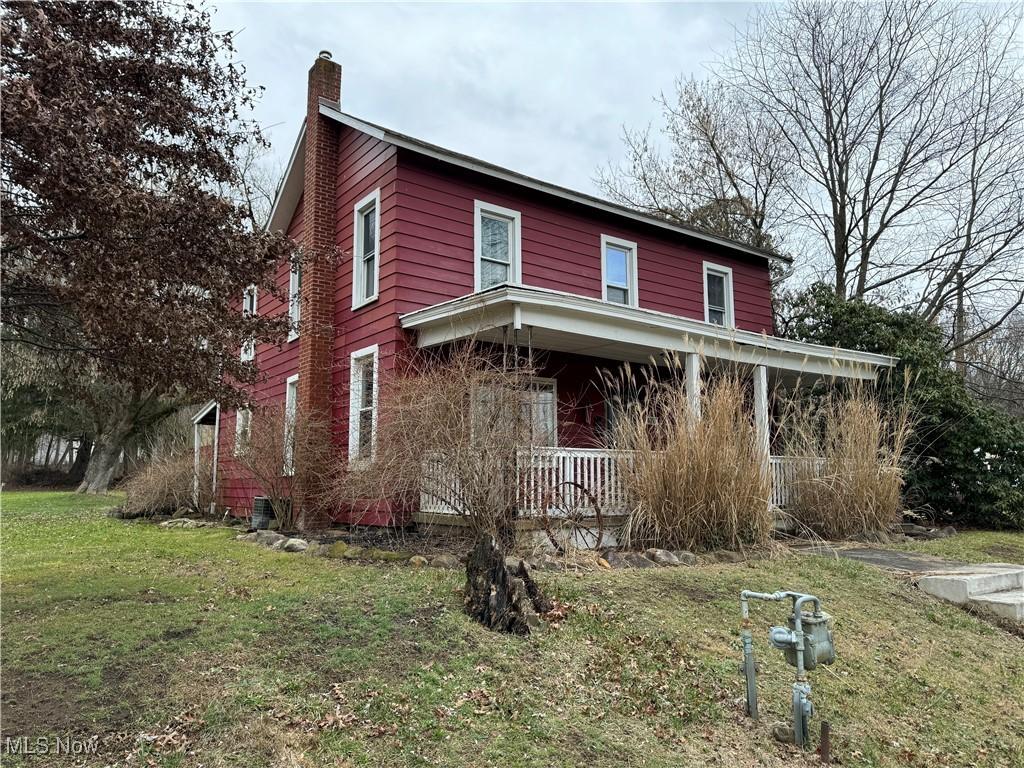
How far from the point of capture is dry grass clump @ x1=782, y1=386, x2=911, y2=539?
8.94m

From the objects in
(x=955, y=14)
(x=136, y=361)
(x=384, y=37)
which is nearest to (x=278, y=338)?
(x=136, y=361)

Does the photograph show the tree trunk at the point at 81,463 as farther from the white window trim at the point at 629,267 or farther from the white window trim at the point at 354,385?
the white window trim at the point at 629,267

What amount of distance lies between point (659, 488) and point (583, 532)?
3.41 ft

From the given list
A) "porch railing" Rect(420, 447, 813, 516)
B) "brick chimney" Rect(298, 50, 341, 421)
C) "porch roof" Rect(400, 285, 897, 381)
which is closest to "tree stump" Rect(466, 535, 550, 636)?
"porch railing" Rect(420, 447, 813, 516)

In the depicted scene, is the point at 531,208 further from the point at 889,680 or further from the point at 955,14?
the point at 955,14

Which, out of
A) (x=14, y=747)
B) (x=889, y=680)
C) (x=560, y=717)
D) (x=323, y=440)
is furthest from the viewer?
(x=323, y=440)

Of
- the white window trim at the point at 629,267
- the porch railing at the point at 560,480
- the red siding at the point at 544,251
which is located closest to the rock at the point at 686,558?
the porch railing at the point at 560,480

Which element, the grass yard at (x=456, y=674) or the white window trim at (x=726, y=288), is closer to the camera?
the grass yard at (x=456, y=674)

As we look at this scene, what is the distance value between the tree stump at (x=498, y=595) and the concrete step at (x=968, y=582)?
3.99 metres

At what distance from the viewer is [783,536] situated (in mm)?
9078

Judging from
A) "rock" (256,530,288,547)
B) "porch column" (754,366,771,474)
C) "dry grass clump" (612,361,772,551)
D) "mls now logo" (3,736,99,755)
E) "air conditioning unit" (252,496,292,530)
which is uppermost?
"porch column" (754,366,771,474)

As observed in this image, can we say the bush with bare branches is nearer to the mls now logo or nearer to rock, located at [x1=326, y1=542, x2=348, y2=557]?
rock, located at [x1=326, y1=542, x2=348, y2=557]

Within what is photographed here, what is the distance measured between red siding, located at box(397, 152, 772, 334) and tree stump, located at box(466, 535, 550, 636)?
5.42 metres

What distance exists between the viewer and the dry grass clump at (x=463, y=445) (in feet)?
22.0
